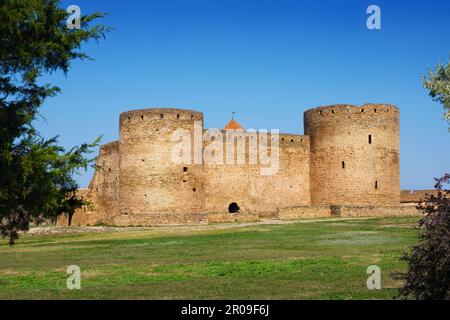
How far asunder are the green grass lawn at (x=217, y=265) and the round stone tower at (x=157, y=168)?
890 cm

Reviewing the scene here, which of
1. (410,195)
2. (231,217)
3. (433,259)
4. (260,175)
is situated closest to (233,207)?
(260,175)

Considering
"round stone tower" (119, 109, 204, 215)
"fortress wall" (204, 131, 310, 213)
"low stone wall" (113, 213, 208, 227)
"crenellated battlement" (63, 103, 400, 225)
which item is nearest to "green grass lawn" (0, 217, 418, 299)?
"low stone wall" (113, 213, 208, 227)

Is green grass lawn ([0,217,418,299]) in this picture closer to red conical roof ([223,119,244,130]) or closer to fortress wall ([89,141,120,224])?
fortress wall ([89,141,120,224])

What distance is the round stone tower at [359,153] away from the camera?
41.2 m

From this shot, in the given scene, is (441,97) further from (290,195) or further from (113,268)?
(290,195)

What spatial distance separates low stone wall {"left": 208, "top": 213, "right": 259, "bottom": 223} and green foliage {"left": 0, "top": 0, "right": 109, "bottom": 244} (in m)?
26.6

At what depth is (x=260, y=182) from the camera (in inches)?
1655

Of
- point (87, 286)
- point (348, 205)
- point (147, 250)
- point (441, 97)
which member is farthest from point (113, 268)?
point (348, 205)

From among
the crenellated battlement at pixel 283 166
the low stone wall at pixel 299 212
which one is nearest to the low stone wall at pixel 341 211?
the low stone wall at pixel 299 212

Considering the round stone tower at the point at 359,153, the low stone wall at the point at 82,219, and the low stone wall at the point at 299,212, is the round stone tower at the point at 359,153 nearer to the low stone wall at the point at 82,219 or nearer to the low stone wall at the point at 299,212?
the low stone wall at the point at 299,212

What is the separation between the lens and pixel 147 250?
20844 millimetres

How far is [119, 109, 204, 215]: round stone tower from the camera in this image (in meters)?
36.2

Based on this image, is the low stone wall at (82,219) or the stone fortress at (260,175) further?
the low stone wall at (82,219)
